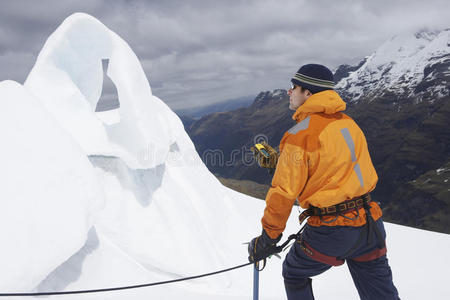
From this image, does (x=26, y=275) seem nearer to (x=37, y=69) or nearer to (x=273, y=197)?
(x=273, y=197)

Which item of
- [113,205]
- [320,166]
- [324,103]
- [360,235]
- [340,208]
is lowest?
[113,205]

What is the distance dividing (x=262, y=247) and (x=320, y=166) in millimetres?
1201

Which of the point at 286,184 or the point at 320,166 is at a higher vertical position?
the point at 320,166

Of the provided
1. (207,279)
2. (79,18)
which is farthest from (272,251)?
(79,18)

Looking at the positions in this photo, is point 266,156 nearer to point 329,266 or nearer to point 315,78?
point 315,78

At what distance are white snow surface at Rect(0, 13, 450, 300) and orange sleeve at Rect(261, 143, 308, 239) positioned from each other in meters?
2.85

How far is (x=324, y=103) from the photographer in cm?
317

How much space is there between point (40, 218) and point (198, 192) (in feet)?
25.5

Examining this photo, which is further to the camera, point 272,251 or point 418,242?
point 418,242

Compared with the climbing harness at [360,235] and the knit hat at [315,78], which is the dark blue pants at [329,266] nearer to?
the climbing harness at [360,235]

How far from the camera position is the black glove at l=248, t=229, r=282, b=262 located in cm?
342

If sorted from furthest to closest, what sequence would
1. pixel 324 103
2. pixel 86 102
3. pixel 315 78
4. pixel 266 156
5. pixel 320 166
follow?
pixel 86 102, pixel 266 156, pixel 315 78, pixel 324 103, pixel 320 166

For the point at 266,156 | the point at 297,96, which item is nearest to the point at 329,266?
the point at 266,156

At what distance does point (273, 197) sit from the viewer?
10.2 feet
